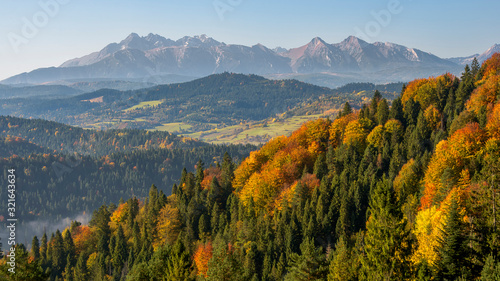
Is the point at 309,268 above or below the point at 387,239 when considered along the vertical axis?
below

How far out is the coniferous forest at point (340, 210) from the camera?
170ft

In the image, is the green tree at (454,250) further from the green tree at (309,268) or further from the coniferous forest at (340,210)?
the green tree at (309,268)

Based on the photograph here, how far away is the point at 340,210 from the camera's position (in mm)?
101500

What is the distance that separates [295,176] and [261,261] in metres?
35.6

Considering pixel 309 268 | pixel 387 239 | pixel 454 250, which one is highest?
pixel 387 239

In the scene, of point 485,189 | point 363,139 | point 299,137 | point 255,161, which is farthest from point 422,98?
point 485,189

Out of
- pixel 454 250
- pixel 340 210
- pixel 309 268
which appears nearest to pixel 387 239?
pixel 454 250

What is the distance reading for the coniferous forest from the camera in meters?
51.8

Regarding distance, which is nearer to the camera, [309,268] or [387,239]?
[387,239]

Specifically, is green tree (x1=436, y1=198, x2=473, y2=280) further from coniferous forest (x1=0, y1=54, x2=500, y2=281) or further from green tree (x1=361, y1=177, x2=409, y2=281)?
green tree (x1=361, y1=177, x2=409, y2=281)

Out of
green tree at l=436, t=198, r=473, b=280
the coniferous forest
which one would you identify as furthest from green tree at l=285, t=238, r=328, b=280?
green tree at l=436, t=198, r=473, b=280

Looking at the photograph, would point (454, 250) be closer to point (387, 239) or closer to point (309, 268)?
point (387, 239)

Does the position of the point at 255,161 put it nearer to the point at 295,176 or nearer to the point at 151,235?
the point at 295,176

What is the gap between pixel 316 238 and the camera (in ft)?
334
